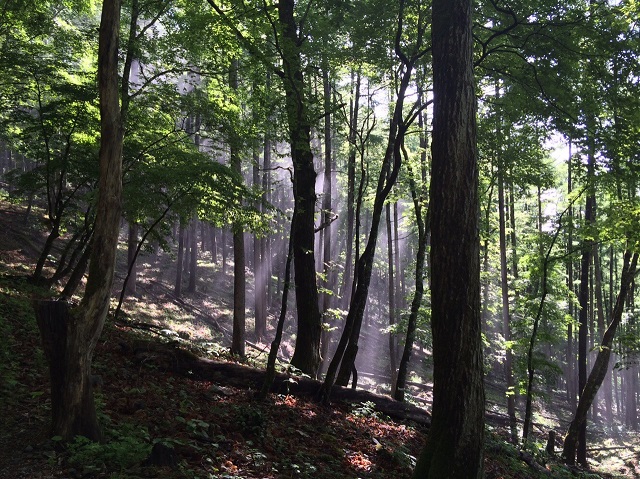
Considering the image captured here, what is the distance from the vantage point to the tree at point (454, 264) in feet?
15.6

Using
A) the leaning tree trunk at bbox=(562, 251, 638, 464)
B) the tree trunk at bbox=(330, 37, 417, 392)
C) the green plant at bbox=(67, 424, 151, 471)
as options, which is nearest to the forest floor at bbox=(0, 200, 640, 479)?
the green plant at bbox=(67, 424, 151, 471)

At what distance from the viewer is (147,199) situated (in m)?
9.70

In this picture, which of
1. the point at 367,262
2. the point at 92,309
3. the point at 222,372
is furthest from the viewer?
the point at 367,262

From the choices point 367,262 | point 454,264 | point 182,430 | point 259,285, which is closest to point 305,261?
point 367,262

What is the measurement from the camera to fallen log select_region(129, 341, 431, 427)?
7.43 meters

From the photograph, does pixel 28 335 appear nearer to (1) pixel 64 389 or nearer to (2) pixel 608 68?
(1) pixel 64 389

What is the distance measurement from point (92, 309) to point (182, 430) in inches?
77.6

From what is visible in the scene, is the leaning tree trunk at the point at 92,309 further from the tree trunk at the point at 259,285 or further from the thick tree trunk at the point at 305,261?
the tree trunk at the point at 259,285

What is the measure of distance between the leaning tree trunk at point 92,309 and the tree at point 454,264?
3365 mm

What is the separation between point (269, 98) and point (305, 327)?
4.60 m

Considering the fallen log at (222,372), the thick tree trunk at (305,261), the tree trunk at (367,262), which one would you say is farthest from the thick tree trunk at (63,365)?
the thick tree trunk at (305,261)

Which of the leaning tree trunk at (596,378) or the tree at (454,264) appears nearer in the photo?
the tree at (454,264)

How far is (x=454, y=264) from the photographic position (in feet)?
16.1

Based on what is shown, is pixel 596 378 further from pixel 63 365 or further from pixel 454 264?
pixel 63 365
